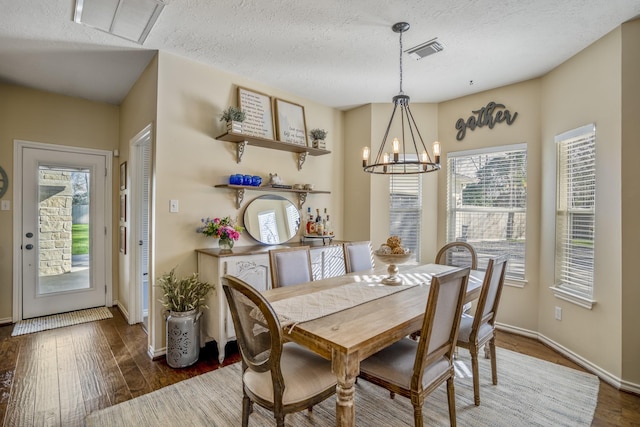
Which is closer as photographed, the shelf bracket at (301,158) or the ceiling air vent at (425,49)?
the ceiling air vent at (425,49)

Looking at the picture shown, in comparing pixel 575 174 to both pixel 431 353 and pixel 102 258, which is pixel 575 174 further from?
pixel 102 258

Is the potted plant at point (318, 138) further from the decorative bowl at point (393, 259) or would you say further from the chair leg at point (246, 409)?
the chair leg at point (246, 409)

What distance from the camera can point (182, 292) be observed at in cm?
270

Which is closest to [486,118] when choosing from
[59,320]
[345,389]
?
[345,389]

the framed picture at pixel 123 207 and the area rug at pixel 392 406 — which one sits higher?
the framed picture at pixel 123 207

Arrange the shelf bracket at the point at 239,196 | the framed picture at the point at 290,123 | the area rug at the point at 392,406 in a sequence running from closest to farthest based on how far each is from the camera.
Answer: the area rug at the point at 392,406 < the shelf bracket at the point at 239,196 < the framed picture at the point at 290,123

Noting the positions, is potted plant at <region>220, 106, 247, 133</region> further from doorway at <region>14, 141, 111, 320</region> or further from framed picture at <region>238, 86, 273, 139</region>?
doorway at <region>14, 141, 111, 320</region>

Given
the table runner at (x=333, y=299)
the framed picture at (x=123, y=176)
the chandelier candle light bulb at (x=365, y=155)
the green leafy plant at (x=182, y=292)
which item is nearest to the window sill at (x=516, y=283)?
the table runner at (x=333, y=299)

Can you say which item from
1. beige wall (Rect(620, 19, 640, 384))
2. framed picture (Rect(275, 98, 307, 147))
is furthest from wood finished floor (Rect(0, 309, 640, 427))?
framed picture (Rect(275, 98, 307, 147))

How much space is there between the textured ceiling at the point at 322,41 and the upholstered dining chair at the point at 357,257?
1.76m

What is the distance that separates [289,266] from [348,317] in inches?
34.4

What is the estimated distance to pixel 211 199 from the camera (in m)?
3.15

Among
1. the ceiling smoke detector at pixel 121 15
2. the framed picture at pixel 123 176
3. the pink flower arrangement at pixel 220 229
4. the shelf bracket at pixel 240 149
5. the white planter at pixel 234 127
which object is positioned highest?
the ceiling smoke detector at pixel 121 15

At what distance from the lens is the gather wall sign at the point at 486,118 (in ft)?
11.6
